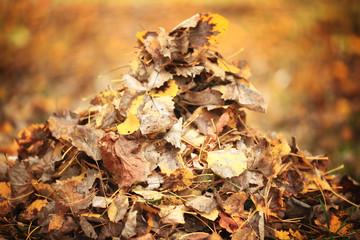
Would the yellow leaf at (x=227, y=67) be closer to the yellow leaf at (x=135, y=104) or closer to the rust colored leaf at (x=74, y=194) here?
the yellow leaf at (x=135, y=104)

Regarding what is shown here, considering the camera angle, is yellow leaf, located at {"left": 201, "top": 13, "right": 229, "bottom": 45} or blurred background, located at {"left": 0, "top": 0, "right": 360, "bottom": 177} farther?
blurred background, located at {"left": 0, "top": 0, "right": 360, "bottom": 177}

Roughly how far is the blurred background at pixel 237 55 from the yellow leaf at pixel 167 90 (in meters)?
2.62

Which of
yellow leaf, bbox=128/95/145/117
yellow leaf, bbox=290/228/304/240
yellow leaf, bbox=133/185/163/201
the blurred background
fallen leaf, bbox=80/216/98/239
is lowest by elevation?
the blurred background

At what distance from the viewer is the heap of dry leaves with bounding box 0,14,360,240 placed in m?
1.19

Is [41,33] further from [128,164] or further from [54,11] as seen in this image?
[128,164]

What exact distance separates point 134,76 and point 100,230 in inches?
25.1

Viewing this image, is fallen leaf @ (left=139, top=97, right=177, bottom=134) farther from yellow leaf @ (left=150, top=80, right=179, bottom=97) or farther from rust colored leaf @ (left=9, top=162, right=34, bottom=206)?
rust colored leaf @ (left=9, top=162, right=34, bottom=206)

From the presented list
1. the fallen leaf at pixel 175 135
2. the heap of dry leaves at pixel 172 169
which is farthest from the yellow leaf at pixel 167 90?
the fallen leaf at pixel 175 135

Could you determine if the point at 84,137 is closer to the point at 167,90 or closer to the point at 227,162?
the point at 167,90

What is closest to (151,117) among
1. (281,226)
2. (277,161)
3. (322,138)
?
(277,161)

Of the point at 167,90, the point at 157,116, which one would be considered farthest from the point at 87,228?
the point at 167,90

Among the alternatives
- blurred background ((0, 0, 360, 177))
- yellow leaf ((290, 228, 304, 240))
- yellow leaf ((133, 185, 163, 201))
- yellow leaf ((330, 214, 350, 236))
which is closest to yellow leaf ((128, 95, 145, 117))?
yellow leaf ((133, 185, 163, 201))

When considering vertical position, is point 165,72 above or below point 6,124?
above

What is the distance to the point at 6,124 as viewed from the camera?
388cm
